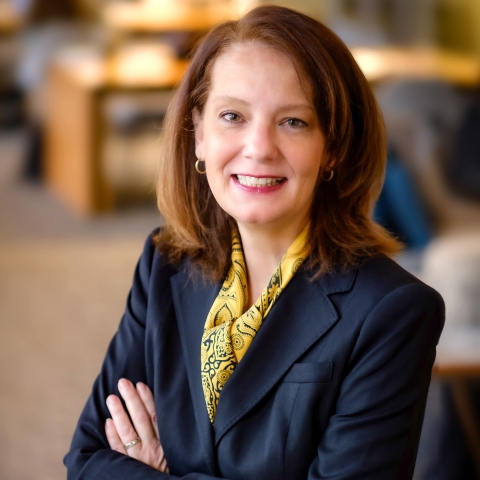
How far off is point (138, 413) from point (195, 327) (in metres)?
0.21

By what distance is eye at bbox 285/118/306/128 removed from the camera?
4.51ft

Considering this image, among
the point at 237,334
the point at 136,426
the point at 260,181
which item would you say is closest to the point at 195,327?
Result: the point at 237,334

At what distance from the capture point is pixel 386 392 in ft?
4.20

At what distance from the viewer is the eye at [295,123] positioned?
1.38 meters

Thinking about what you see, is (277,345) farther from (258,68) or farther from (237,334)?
(258,68)

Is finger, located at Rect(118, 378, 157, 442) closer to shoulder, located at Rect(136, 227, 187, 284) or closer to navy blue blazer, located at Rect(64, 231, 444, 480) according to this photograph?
navy blue blazer, located at Rect(64, 231, 444, 480)

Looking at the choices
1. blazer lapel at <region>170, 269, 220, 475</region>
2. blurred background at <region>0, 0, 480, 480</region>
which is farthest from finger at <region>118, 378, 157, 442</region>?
blurred background at <region>0, 0, 480, 480</region>

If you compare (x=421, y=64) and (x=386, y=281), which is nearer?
(x=386, y=281)

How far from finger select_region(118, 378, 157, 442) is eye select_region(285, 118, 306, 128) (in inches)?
24.3

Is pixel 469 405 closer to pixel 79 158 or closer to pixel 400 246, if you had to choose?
pixel 400 246

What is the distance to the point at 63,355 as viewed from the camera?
3.87m

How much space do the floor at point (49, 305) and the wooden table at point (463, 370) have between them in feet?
5.01

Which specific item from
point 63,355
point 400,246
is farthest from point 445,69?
point 400,246

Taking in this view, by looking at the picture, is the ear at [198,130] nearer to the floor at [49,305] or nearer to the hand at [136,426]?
the hand at [136,426]
